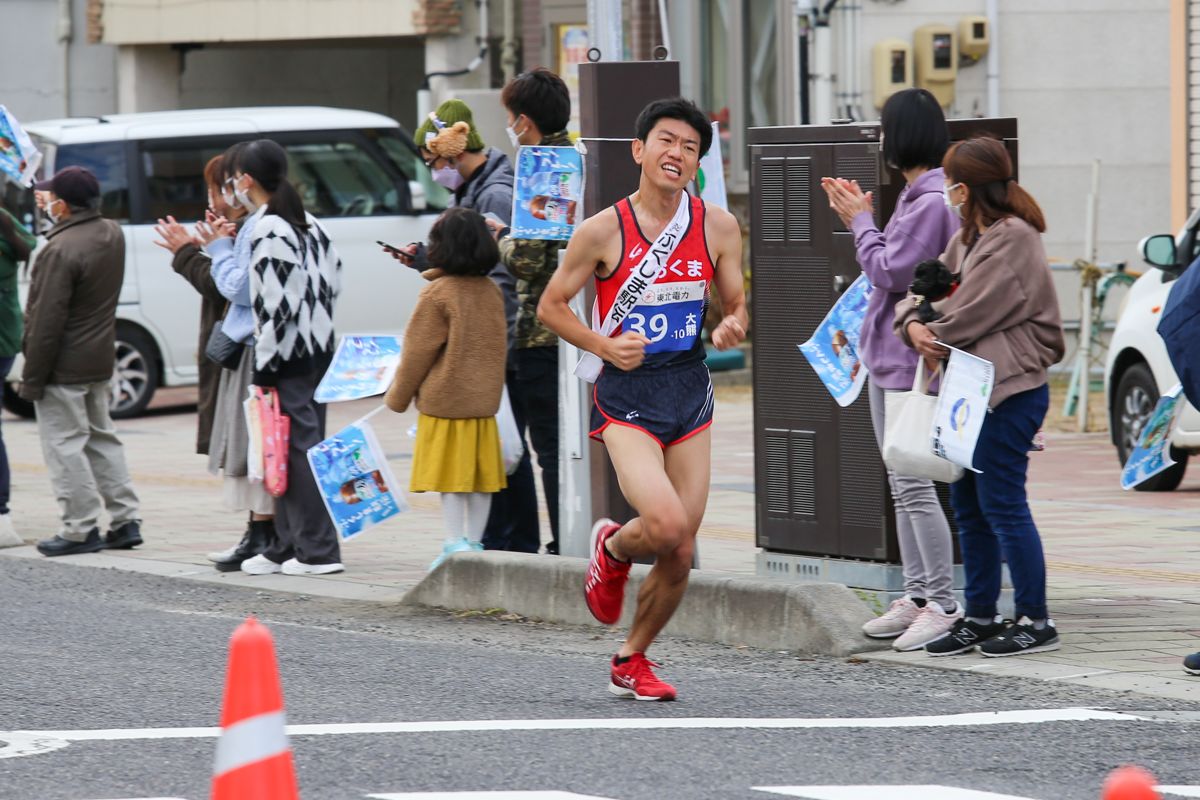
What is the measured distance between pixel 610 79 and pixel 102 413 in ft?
13.1

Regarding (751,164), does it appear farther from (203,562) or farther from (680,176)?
(203,562)

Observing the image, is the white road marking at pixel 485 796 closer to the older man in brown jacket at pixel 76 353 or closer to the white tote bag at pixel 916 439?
the white tote bag at pixel 916 439

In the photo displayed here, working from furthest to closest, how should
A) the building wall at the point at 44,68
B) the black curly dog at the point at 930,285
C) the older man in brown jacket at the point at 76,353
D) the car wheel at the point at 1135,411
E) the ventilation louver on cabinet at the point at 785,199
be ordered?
the building wall at the point at 44,68 < the car wheel at the point at 1135,411 < the older man in brown jacket at the point at 76,353 < the ventilation louver on cabinet at the point at 785,199 < the black curly dog at the point at 930,285

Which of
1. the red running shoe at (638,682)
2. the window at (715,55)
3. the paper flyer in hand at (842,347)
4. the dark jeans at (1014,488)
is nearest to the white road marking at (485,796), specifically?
the red running shoe at (638,682)

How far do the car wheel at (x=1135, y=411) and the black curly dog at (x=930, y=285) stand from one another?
19.4ft

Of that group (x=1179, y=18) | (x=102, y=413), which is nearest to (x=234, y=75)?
(x=1179, y=18)

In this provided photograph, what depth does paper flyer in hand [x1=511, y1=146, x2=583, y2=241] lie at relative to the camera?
896 centimetres

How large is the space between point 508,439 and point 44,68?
2122cm

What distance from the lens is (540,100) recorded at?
30.3 feet

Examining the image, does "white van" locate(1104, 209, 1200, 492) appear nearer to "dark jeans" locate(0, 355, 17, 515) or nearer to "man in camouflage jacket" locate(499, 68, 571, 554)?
"man in camouflage jacket" locate(499, 68, 571, 554)

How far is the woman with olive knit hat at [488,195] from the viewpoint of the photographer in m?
9.73

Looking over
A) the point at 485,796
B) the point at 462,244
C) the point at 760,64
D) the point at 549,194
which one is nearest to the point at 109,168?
the point at 760,64

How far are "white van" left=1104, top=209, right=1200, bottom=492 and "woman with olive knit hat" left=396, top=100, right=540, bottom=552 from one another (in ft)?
13.9

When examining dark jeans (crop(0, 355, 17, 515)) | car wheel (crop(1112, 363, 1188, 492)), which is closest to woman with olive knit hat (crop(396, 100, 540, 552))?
dark jeans (crop(0, 355, 17, 515))
